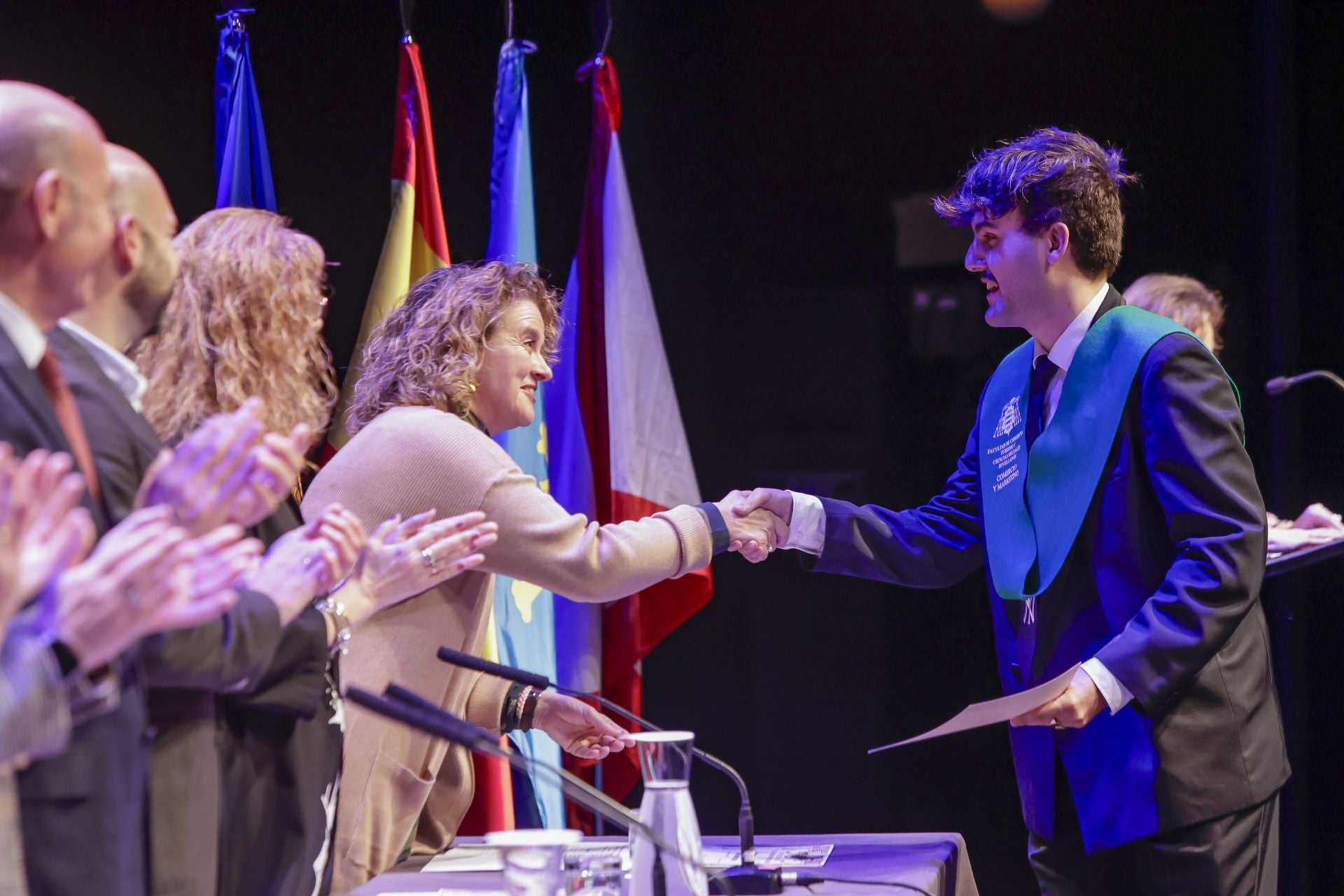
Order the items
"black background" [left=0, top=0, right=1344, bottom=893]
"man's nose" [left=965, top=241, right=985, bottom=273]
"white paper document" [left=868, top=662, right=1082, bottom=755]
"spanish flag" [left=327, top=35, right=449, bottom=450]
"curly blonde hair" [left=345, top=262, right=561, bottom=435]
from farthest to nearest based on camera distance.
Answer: "black background" [left=0, top=0, right=1344, bottom=893], "spanish flag" [left=327, top=35, right=449, bottom=450], "man's nose" [left=965, top=241, right=985, bottom=273], "curly blonde hair" [left=345, top=262, right=561, bottom=435], "white paper document" [left=868, top=662, right=1082, bottom=755]

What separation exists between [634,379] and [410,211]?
2.38 ft

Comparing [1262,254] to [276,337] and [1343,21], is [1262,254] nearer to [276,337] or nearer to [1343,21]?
[1343,21]

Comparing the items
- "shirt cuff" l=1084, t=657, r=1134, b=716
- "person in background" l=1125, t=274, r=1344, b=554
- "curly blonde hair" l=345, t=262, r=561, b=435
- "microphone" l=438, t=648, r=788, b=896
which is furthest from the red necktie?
"person in background" l=1125, t=274, r=1344, b=554

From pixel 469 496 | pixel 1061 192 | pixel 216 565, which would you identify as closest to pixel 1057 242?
pixel 1061 192

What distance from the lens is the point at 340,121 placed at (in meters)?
3.83

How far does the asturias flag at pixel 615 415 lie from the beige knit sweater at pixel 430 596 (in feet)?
3.41

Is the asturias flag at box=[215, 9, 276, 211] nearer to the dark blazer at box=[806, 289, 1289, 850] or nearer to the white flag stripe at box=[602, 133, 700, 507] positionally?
the white flag stripe at box=[602, 133, 700, 507]

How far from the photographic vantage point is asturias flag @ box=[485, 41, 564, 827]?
3201 mm

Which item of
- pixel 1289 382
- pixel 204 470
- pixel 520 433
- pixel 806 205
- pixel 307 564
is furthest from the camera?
pixel 806 205

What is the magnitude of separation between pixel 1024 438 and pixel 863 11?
186 cm

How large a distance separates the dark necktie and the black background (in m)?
1.28

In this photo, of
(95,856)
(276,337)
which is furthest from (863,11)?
(95,856)

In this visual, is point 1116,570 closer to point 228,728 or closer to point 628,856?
point 628,856

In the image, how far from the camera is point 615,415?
11.1 ft
